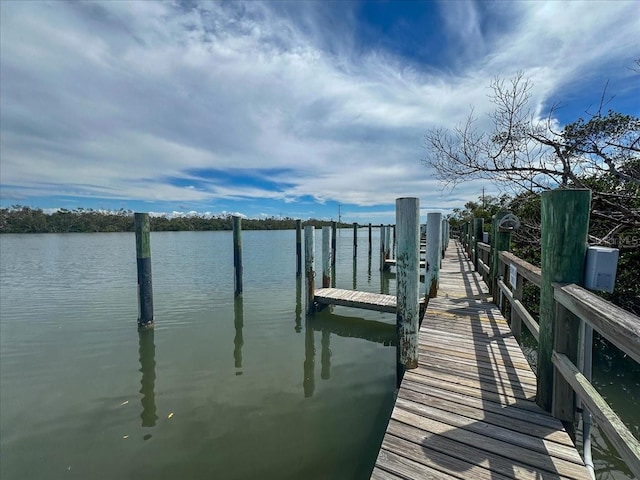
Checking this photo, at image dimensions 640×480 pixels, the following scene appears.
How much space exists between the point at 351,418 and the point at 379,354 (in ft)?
7.48

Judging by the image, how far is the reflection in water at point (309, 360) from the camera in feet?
16.2

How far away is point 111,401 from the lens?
4.61 m

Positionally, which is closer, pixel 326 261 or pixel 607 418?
pixel 607 418

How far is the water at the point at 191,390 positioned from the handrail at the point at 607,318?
105 inches

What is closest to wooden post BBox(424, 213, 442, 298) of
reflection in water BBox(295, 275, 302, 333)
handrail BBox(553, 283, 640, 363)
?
reflection in water BBox(295, 275, 302, 333)

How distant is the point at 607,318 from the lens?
1291mm

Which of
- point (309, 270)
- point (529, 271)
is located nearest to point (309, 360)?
point (309, 270)

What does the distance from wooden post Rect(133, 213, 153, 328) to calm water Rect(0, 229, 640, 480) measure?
447 millimetres

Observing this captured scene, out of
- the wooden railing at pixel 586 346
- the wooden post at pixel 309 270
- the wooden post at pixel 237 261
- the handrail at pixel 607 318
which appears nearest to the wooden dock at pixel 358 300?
the wooden post at pixel 309 270

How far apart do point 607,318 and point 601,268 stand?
2.60ft

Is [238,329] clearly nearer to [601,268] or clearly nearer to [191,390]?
[191,390]

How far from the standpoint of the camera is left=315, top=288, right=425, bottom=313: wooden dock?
7.34m

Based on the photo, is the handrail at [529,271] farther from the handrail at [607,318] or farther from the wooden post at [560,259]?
the handrail at [607,318]

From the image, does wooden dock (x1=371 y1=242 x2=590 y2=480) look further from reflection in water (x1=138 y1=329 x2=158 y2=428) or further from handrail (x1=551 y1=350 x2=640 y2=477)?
reflection in water (x1=138 y1=329 x2=158 y2=428)
